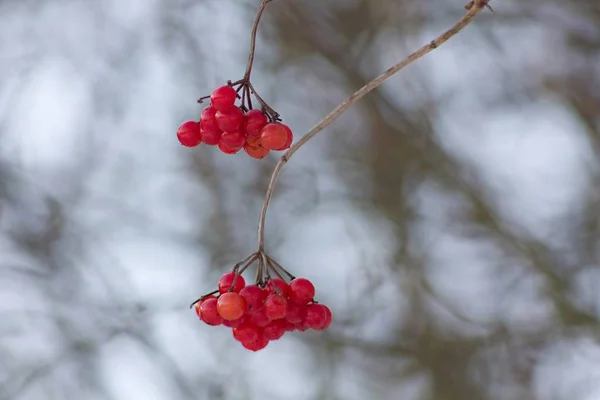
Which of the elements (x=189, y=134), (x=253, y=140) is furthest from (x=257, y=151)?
(x=189, y=134)

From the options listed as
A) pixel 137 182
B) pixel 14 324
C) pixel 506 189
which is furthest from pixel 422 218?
pixel 14 324

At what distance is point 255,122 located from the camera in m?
1.41

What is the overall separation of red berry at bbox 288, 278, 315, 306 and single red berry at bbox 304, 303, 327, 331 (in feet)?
0.06

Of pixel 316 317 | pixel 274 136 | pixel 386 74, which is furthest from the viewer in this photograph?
pixel 316 317

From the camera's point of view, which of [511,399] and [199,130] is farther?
[511,399]

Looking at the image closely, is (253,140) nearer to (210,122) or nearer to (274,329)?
(210,122)

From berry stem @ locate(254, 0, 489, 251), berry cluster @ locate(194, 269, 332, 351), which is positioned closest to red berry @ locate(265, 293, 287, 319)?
berry cluster @ locate(194, 269, 332, 351)

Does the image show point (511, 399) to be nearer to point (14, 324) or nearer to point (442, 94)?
point (442, 94)

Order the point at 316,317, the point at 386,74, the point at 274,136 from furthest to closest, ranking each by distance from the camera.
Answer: the point at 316,317
the point at 274,136
the point at 386,74

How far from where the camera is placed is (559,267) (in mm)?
4781

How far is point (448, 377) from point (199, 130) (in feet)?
13.8

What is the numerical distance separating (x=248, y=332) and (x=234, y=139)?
33 cm

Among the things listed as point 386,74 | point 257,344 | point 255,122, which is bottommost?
point 257,344

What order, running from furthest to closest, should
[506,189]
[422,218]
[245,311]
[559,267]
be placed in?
[422,218]
[506,189]
[559,267]
[245,311]
